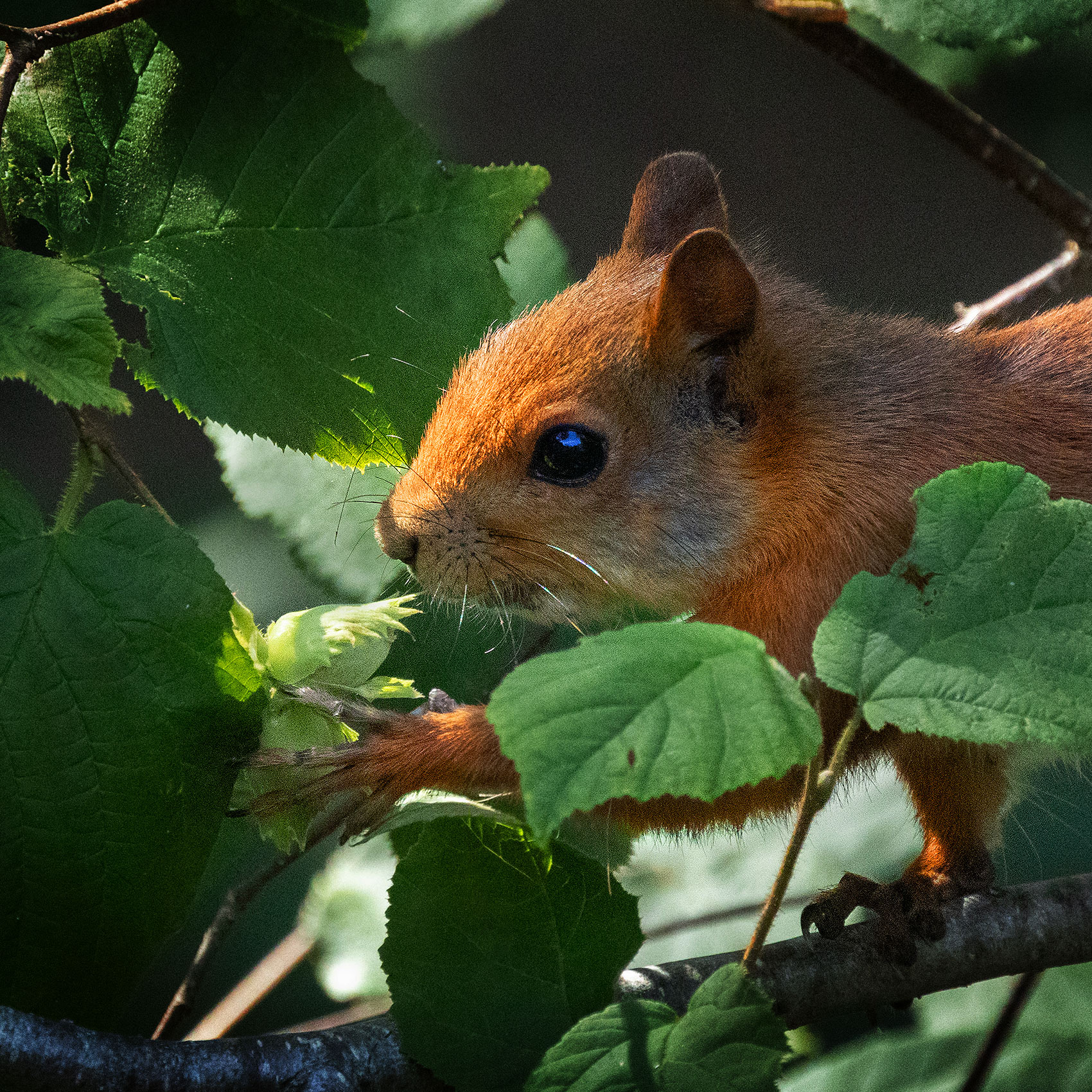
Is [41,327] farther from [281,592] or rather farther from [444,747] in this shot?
[281,592]

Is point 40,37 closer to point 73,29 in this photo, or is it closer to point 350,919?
point 73,29

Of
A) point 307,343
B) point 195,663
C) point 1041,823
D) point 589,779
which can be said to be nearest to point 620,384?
point 307,343

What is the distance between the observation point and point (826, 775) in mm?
638

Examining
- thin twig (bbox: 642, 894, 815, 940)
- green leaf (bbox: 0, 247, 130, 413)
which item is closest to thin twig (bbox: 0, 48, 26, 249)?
green leaf (bbox: 0, 247, 130, 413)

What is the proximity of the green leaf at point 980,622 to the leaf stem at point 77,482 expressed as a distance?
49 centimetres

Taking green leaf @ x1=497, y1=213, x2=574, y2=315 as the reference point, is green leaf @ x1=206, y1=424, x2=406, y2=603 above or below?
below

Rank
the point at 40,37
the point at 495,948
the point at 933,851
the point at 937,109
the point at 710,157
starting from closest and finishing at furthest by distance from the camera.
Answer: the point at 495,948 < the point at 40,37 < the point at 933,851 < the point at 937,109 < the point at 710,157

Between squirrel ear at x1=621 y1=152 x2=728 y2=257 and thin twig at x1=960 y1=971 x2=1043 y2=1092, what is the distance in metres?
0.75

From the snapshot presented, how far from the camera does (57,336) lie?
2.36 feet

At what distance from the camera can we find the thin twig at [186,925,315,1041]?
117 cm

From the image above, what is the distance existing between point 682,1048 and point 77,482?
533mm

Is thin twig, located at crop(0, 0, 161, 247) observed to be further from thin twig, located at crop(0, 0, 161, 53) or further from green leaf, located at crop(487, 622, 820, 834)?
green leaf, located at crop(487, 622, 820, 834)

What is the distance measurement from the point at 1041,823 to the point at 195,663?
41.3 inches

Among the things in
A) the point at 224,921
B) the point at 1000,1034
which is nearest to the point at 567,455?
the point at 224,921
